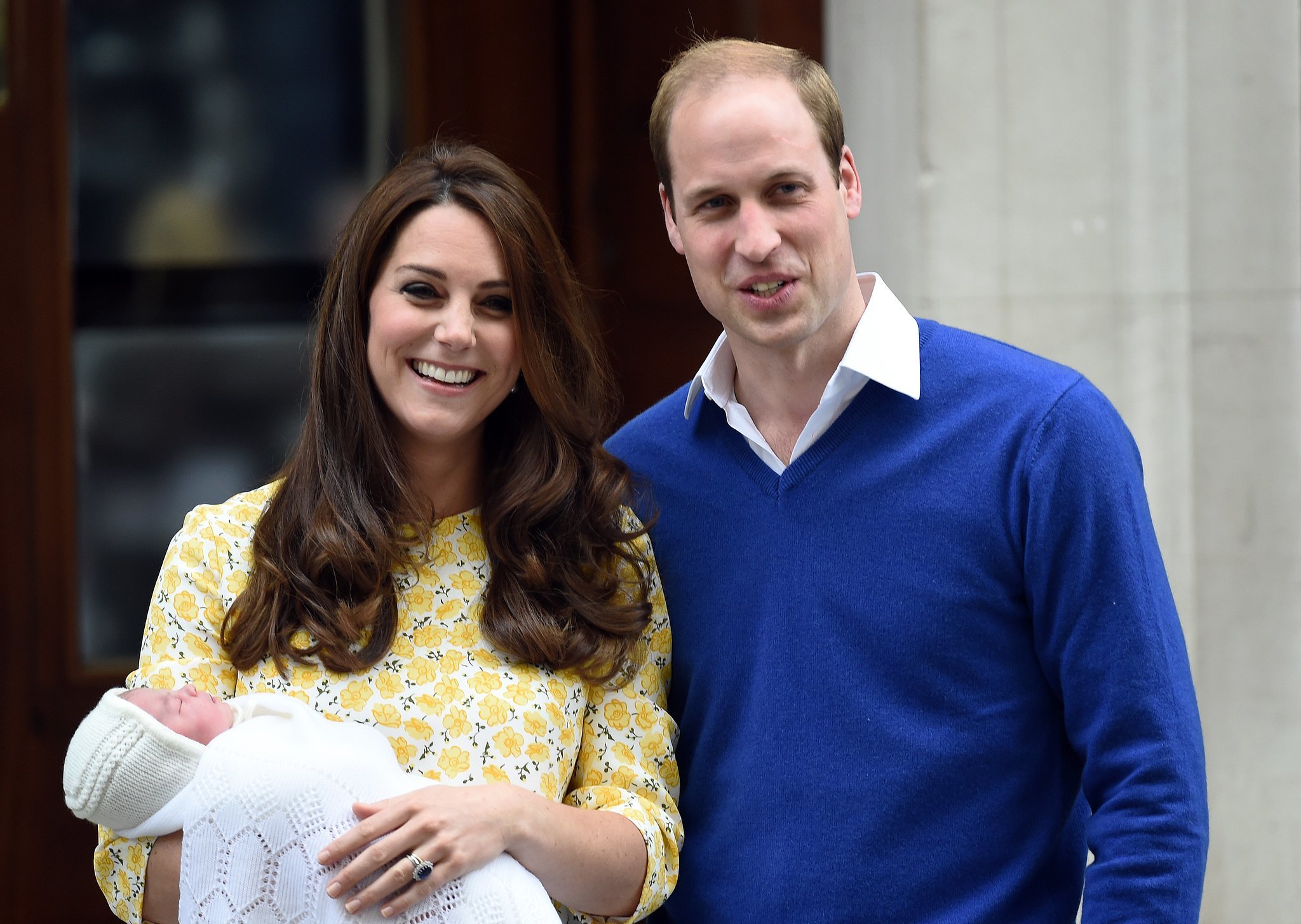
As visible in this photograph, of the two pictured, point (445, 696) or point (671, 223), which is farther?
point (671, 223)

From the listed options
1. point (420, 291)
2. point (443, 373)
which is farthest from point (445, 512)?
point (420, 291)

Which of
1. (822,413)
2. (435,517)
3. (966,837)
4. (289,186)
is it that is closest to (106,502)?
(289,186)

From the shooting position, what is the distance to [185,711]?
197 cm

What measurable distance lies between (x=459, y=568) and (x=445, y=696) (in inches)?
9.4

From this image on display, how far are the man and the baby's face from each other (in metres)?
0.72

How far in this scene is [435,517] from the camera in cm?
232

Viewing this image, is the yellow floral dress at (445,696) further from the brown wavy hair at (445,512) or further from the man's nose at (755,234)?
the man's nose at (755,234)

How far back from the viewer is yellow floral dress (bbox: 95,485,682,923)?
2.08 metres

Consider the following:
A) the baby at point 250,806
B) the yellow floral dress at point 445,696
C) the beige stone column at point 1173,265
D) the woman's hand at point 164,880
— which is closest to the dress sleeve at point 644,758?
the yellow floral dress at point 445,696

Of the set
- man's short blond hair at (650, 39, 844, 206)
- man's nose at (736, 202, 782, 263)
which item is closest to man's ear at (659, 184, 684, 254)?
man's short blond hair at (650, 39, 844, 206)

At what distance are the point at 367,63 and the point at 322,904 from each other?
235 cm

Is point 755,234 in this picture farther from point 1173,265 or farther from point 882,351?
point 1173,265

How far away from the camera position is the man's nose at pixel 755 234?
2.08 m

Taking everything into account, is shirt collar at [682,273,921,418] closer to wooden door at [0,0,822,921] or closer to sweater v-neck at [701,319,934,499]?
sweater v-neck at [701,319,934,499]
